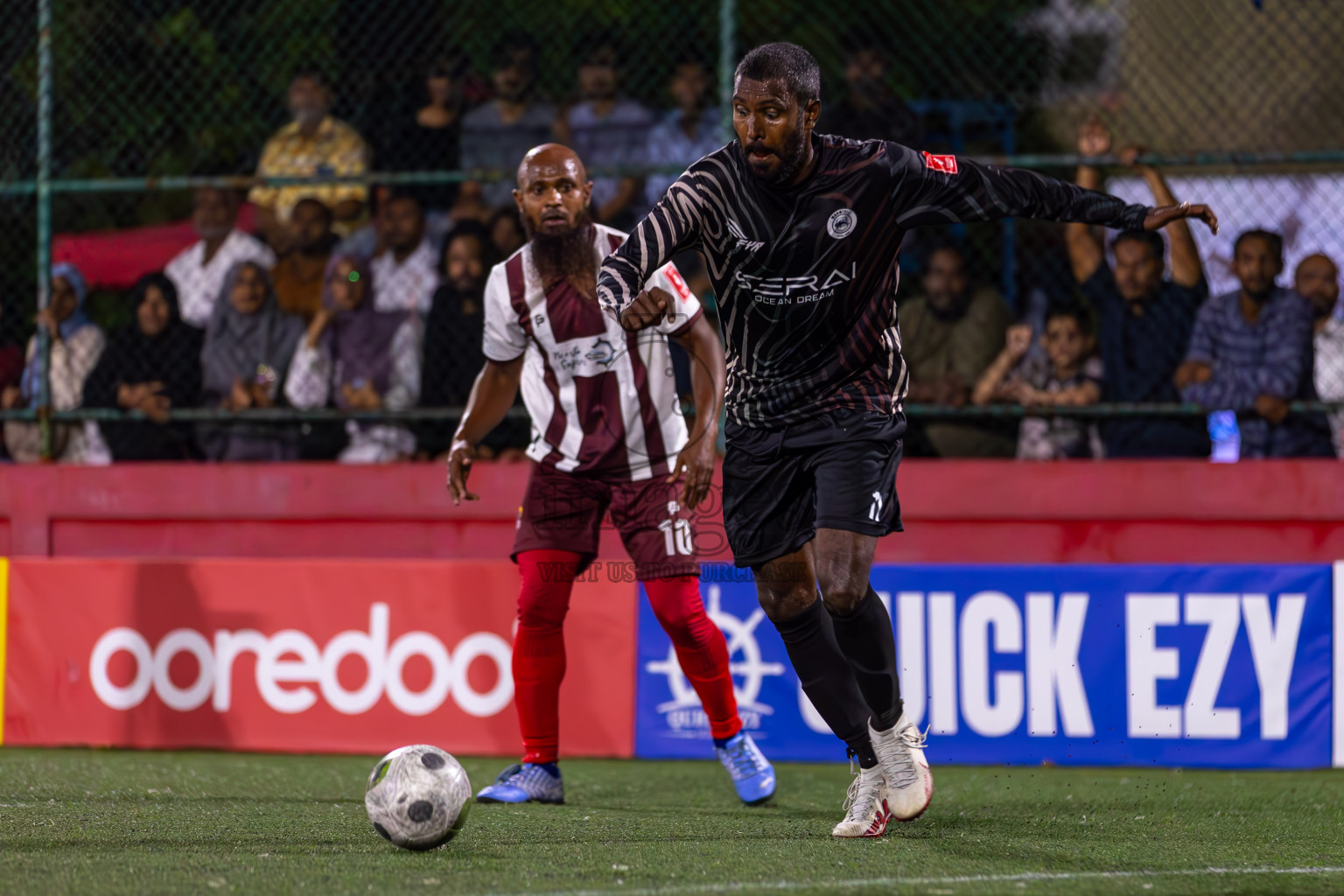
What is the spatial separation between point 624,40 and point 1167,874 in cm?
627

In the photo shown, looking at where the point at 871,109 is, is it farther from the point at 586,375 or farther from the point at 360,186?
the point at 586,375

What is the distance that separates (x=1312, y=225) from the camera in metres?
7.59

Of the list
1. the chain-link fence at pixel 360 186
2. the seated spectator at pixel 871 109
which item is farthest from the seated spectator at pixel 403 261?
the seated spectator at pixel 871 109

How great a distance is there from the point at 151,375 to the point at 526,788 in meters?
3.70

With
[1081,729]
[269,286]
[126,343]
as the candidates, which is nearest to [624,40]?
[269,286]

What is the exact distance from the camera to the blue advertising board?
6.36 meters

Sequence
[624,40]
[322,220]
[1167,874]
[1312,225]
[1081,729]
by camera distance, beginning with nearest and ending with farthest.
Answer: [1167,874] < [1081,729] < [1312,225] < [322,220] < [624,40]

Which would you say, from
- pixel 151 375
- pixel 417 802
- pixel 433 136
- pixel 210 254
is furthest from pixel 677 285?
pixel 210 254

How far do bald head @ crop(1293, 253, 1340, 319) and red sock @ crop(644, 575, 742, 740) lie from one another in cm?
345

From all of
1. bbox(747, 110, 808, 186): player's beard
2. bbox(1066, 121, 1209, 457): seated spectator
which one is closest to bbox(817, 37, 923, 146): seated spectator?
bbox(1066, 121, 1209, 457): seated spectator

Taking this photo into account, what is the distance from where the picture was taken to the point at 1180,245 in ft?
23.6

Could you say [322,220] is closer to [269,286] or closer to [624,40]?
[269,286]

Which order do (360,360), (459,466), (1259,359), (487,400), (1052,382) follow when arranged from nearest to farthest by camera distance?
1. (459,466)
2. (487,400)
3. (1259,359)
4. (1052,382)
5. (360,360)

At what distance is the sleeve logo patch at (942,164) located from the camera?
14.2 feet
